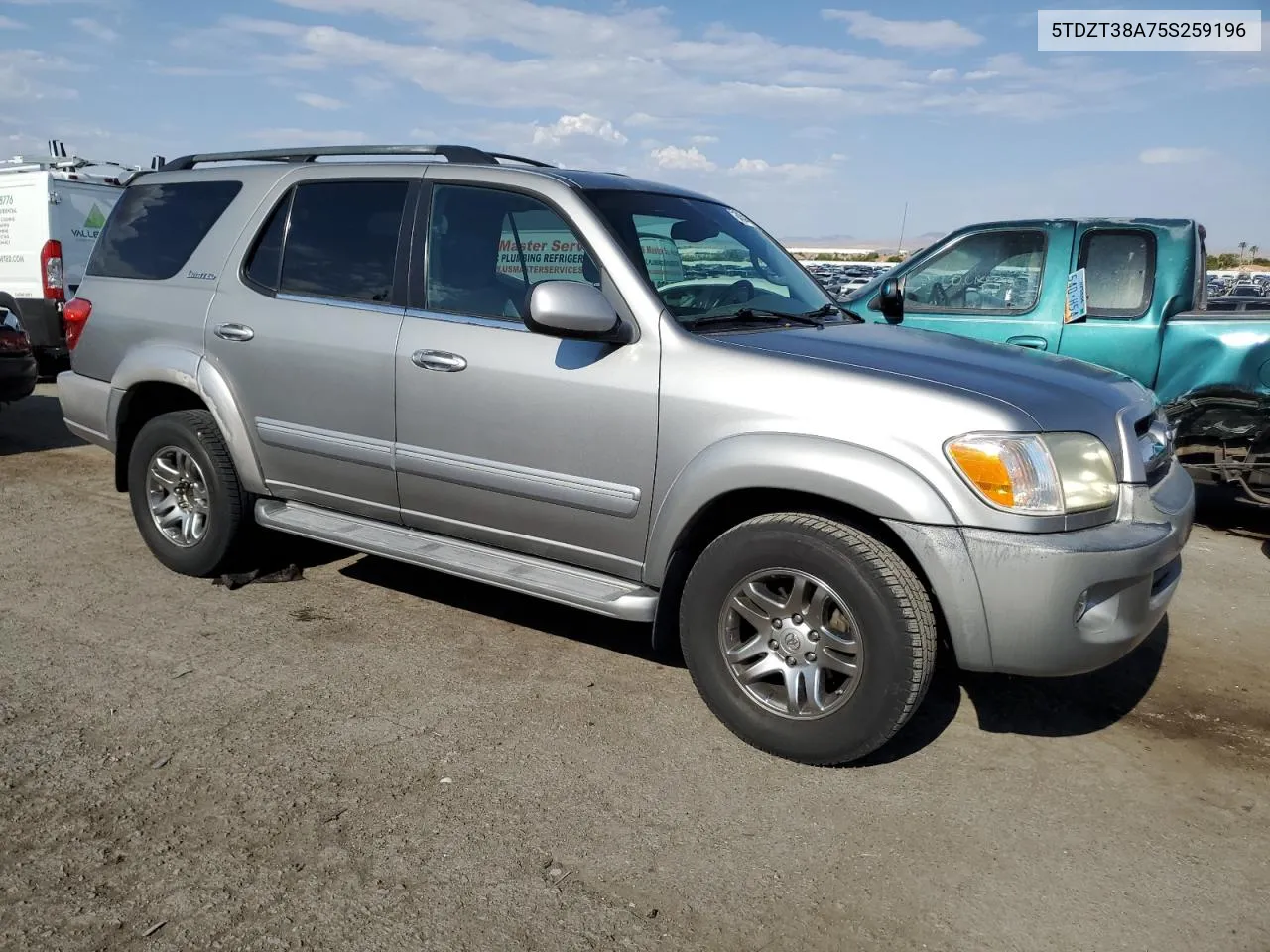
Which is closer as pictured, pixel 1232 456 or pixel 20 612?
pixel 20 612

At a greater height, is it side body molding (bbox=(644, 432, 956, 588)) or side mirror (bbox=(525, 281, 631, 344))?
side mirror (bbox=(525, 281, 631, 344))

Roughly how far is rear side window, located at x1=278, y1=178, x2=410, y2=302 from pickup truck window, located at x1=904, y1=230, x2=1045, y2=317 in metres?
3.78

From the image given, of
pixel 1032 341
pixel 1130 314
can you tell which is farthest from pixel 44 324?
pixel 1130 314

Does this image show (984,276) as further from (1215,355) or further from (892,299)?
(892,299)

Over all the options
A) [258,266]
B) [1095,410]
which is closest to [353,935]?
[1095,410]

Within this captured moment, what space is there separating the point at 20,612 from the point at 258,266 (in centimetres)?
179

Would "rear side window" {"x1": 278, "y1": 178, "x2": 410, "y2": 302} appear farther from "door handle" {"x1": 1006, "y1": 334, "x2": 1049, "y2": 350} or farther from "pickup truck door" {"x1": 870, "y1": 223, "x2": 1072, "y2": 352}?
"door handle" {"x1": 1006, "y1": 334, "x2": 1049, "y2": 350}

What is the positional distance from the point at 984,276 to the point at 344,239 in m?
4.14

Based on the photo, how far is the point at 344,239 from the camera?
4367mm

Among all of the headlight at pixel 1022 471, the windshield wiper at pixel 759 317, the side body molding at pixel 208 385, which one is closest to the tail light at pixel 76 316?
the side body molding at pixel 208 385

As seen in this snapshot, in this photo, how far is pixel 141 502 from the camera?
5.03 metres

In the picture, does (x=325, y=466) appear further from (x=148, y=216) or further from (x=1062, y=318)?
(x=1062, y=318)

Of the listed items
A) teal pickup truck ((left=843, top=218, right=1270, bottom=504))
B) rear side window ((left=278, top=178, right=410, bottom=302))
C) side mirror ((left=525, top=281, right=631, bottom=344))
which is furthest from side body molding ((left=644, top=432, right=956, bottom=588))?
teal pickup truck ((left=843, top=218, right=1270, bottom=504))

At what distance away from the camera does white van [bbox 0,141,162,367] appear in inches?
404
